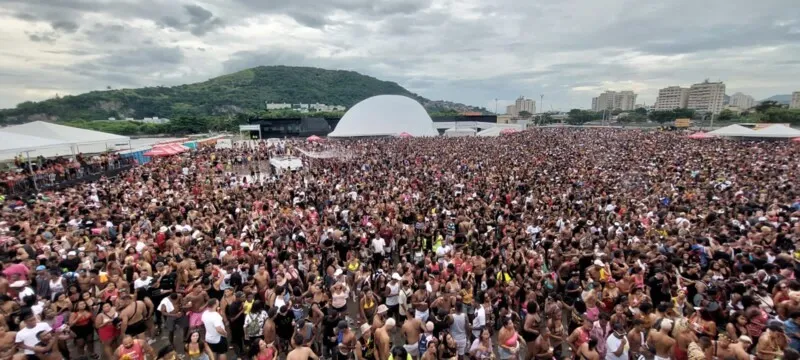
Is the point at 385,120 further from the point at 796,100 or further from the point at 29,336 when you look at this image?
the point at 796,100

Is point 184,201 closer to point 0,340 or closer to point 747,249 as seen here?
point 0,340

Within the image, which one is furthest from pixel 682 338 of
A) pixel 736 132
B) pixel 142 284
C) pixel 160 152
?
pixel 736 132

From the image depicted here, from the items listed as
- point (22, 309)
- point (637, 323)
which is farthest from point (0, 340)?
point (637, 323)

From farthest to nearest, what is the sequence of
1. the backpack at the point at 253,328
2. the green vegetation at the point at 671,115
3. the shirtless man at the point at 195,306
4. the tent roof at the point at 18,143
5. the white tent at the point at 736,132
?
the green vegetation at the point at 671,115, the white tent at the point at 736,132, the tent roof at the point at 18,143, the shirtless man at the point at 195,306, the backpack at the point at 253,328

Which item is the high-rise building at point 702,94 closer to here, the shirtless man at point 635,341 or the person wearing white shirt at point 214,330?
the shirtless man at point 635,341

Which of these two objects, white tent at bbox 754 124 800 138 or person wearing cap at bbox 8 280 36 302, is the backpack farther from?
white tent at bbox 754 124 800 138

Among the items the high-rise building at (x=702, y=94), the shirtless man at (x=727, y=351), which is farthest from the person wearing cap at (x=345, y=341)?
the high-rise building at (x=702, y=94)
